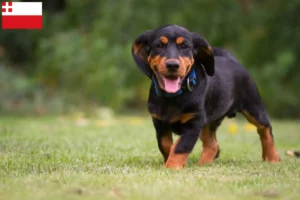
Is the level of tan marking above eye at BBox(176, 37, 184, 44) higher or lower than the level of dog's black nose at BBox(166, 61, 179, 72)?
higher

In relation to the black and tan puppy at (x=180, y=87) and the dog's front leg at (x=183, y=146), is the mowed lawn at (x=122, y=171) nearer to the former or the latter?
the dog's front leg at (x=183, y=146)

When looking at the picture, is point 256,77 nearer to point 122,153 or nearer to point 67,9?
point 67,9

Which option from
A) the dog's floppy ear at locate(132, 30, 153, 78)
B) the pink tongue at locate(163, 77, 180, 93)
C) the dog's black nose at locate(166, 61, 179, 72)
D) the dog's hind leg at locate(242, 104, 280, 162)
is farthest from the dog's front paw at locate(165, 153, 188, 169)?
the dog's hind leg at locate(242, 104, 280, 162)

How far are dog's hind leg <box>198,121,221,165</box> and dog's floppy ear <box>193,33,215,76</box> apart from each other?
2.70 ft

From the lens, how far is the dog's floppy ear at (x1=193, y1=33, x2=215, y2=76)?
5.51 m

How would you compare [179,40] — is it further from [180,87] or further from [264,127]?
[264,127]

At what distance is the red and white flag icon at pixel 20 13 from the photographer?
9061 millimetres

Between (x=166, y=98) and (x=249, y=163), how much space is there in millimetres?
1136

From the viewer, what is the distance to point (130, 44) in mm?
15133

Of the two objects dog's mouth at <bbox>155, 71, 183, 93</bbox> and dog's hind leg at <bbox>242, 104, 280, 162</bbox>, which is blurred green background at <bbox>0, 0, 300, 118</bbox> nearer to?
dog's hind leg at <bbox>242, 104, 280, 162</bbox>

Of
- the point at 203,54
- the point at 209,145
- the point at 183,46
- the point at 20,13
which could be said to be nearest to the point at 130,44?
the point at 20,13

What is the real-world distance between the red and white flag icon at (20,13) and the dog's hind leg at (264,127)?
4011 mm

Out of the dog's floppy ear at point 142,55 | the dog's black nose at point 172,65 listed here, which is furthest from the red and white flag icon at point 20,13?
the dog's black nose at point 172,65

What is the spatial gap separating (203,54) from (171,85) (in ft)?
1.90
